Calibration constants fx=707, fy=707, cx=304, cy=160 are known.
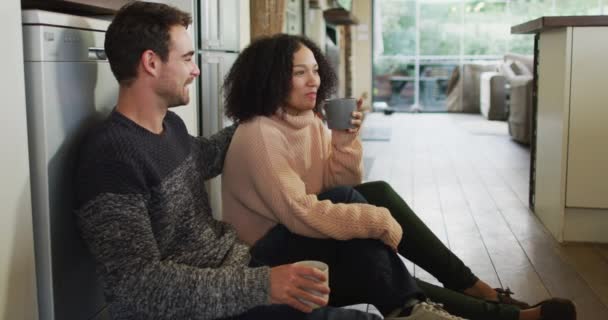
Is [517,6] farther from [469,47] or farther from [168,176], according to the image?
[168,176]

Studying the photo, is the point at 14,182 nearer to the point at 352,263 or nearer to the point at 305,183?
the point at 352,263

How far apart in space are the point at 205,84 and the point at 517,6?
8610 mm

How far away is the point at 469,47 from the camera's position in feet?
34.5

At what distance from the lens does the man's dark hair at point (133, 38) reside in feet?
4.12

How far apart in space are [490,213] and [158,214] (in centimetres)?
256

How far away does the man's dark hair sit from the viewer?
49.5 inches

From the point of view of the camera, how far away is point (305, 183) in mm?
1848

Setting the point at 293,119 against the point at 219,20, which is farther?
the point at 219,20

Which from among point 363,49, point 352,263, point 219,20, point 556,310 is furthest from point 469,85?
point 352,263

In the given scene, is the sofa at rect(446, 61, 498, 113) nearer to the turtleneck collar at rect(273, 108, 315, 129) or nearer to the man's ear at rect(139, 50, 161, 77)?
the turtleneck collar at rect(273, 108, 315, 129)

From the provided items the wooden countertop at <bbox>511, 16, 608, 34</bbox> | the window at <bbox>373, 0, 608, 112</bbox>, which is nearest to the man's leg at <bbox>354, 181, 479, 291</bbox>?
the wooden countertop at <bbox>511, 16, 608, 34</bbox>

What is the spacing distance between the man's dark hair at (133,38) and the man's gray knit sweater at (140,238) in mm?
88

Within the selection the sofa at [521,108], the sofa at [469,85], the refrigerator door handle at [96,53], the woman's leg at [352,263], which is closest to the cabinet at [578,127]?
the woman's leg at [352,263]

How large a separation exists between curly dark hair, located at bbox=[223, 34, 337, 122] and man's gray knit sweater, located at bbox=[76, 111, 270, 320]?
54cm
